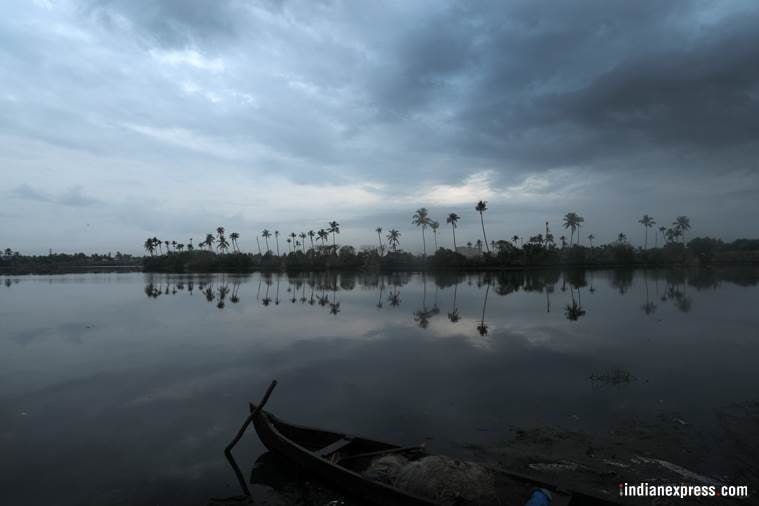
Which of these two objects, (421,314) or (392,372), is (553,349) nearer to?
(392,372)

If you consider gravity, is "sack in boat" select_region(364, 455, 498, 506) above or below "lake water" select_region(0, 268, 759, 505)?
above

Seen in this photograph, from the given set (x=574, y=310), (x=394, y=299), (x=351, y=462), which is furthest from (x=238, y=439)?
(x=394, y=299)

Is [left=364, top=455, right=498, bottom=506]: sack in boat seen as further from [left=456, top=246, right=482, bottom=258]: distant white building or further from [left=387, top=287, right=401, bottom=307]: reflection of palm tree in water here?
[left=456, top=246, right=482, bottom=258]: distant white building

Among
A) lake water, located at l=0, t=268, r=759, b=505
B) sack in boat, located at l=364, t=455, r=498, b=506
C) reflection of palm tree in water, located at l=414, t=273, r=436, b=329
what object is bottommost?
lake water, located at l=0, t=268, r=759, b=505

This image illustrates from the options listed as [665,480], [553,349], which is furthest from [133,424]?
[553,349]

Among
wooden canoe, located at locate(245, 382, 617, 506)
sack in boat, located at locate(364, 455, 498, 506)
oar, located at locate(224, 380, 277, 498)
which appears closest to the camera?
wooden canoe, located at locate(245, 382, 617, 506)

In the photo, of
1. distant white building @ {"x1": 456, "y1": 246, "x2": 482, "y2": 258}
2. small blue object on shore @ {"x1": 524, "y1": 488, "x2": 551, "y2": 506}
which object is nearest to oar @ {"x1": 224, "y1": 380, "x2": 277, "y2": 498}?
small blue object on shore @ {"x1": 524, "y1": 488, "x2": 551, "y2": 506}

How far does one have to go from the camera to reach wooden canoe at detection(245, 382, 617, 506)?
6.46 meters

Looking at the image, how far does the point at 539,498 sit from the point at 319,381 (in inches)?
398

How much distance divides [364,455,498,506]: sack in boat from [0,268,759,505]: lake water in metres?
2.39

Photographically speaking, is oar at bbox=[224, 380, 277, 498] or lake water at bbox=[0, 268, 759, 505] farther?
lake water at bbox=[0, 268, 759, 505]

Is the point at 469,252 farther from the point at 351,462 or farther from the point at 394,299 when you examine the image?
the point at 351,462

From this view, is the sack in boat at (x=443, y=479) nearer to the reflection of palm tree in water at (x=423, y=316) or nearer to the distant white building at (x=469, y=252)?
the reflection of palm tree in water at (x=423, y=316)

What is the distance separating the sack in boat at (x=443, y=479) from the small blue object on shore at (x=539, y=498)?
59cm
